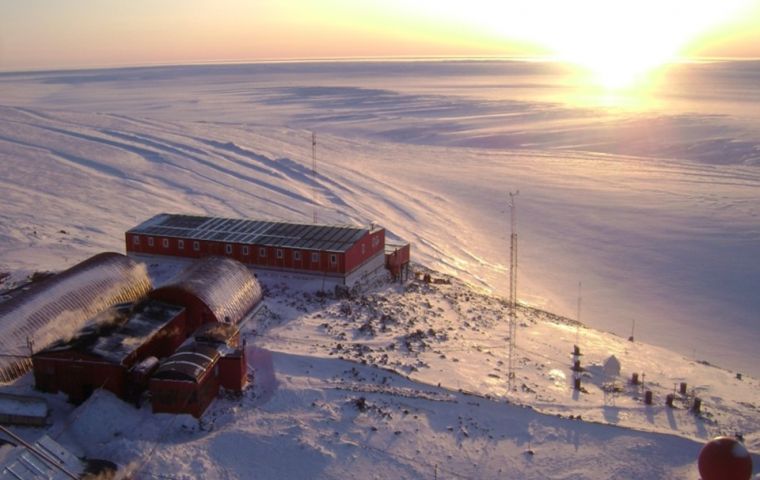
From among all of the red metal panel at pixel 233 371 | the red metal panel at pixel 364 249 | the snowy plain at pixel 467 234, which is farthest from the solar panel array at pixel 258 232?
the red metal panel at pixel 233 371

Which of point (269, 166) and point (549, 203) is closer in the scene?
point (549, 203)

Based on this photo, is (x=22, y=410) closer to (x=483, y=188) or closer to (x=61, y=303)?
(x=61, y=303)

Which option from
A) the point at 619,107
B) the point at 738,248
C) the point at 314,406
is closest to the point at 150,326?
the point at 314,406

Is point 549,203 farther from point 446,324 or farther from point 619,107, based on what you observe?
point 619,107

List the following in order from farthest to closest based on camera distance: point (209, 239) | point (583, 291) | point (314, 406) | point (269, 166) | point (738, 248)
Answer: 1. point (269, 166)
2. point (738, 248)
3. point (583, 291)
4. point (209, 239)
5. point (314, 406)

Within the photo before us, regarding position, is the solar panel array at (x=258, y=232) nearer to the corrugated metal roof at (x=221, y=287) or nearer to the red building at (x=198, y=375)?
the corrugated metal roof at (x=221, y=287)

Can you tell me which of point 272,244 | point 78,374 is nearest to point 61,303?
point 78,374
